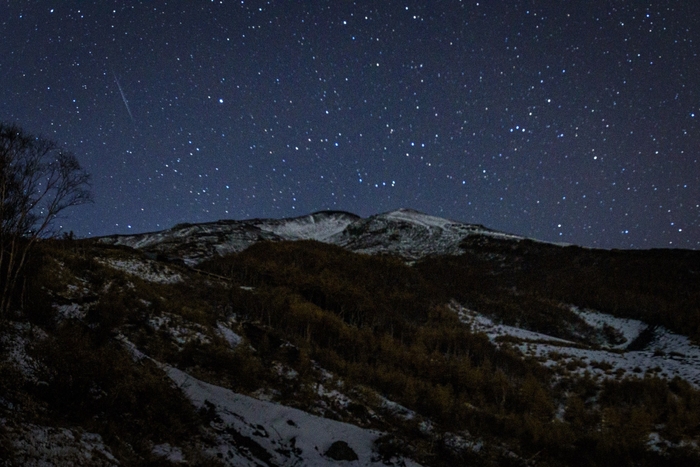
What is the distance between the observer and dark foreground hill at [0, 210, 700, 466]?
23.5ft

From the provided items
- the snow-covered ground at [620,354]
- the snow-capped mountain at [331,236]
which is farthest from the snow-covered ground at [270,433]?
the snow-capped mountain at [331,236]

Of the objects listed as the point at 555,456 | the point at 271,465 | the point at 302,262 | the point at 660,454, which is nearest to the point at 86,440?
the point at 271,465

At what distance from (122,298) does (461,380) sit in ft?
54.8

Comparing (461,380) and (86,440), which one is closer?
(86,440)

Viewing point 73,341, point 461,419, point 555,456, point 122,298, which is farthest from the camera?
point 122,298

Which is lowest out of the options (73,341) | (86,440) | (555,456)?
(555,456)

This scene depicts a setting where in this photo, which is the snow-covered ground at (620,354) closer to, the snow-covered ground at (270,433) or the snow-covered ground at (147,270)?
the snow-covered ground at (270,433)

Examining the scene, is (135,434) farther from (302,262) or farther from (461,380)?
(302,262)

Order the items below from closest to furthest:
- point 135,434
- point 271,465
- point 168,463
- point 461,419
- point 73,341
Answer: point 168,463, point 135,434, point 271,465, point 73,341, point 461,419

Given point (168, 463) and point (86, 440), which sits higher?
point (86, 440)

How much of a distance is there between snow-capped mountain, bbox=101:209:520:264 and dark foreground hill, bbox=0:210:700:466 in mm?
37085

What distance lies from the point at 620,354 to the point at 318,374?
21.4 meters

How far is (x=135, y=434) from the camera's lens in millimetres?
6750

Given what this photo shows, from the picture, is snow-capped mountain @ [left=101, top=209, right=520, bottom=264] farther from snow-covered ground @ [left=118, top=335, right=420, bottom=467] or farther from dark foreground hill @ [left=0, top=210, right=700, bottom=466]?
snow-covered ground @ [left=118, top=335, right=420, bottom=467]
